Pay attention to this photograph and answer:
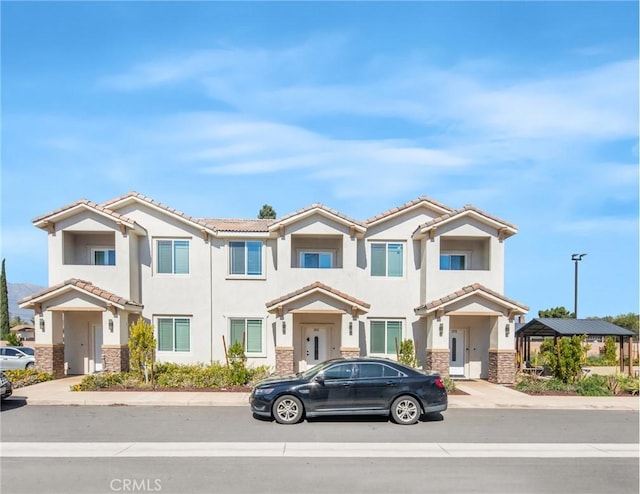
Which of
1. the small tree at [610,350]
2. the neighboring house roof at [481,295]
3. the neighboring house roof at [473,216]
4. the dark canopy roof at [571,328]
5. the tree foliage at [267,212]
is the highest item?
the tree foliage at [267,212]

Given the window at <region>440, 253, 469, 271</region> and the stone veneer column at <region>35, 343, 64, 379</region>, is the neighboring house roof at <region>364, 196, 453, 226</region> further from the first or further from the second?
the stone veneer column at <region>35, 343, 64, 379</region>

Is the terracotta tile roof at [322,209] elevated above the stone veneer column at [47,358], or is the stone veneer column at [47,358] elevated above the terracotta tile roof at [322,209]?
the terracotta tile roof at [322,209]

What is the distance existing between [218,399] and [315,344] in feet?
22.6

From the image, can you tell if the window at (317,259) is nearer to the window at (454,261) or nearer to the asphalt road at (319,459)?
the window at (454,261)

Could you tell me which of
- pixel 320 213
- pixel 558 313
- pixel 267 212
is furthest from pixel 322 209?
pixel 558 313

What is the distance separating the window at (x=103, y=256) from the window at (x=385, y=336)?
1135cm

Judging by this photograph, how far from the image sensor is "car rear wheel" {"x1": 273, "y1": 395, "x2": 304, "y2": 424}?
1116 centimetres

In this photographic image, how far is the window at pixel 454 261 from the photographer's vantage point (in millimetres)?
20609

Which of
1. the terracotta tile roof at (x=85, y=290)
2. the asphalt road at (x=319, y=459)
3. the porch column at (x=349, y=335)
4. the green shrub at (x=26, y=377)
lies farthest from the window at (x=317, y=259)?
the green shrub at (x=26, y=377)

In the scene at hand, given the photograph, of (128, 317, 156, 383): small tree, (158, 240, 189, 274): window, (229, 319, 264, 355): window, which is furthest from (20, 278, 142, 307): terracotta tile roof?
(229, 319, 264, 355): window

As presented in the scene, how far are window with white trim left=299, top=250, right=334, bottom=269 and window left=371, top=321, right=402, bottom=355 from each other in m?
3.15

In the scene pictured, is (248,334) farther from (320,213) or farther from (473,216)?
(473,216)

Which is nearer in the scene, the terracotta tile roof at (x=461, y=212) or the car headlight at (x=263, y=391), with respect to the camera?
the car headlight at (x=263, y=391)

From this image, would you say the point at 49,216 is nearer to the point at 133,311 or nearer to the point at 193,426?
the point at 133,311
